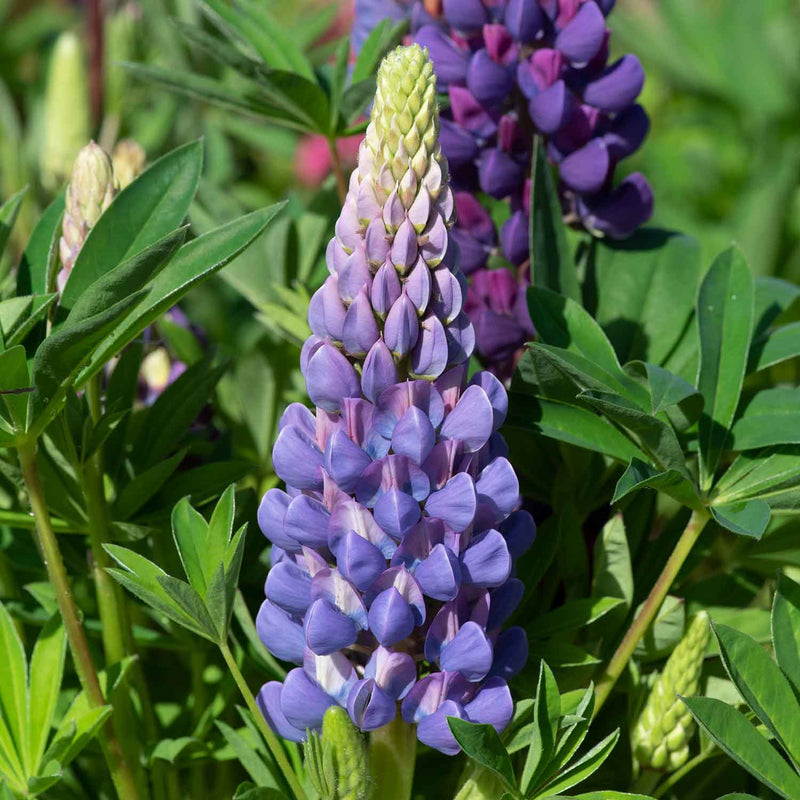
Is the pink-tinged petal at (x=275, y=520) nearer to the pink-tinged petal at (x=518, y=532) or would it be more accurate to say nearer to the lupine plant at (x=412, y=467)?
the lupine plant at (x=412, y=467)

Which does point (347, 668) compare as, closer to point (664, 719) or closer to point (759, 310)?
point (664, 719)

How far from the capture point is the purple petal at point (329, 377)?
0.71 m

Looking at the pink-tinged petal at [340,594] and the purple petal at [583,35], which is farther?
the purple petal at [583,35]

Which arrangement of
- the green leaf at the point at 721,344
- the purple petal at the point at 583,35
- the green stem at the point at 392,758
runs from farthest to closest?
the purple petal at the point at 583,35
the green leaf at the point at 721,344
the green stem at the point at 392,758

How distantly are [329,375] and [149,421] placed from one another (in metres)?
0.36

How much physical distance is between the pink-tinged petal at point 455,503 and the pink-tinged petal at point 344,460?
0.16 ft

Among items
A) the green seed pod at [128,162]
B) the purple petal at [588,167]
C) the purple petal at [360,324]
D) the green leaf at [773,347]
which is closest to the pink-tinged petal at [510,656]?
the purple petal at [360,324]

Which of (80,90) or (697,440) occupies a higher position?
(80,90)

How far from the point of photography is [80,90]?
171 centimetres

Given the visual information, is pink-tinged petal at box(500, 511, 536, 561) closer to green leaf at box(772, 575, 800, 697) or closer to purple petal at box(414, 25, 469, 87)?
green leaf at box(772, 575, 800, 697)

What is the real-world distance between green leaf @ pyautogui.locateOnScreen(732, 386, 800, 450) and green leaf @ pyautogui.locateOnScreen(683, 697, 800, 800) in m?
0.20

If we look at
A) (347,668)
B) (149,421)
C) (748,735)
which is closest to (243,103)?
(149,421)

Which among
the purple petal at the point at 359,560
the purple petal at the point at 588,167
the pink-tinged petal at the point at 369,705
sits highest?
the purple petal at the point at 588,167

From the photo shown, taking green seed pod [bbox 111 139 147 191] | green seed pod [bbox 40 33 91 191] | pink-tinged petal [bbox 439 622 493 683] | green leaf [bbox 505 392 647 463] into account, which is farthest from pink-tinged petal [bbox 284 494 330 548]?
green seed pod [bbox 40 33 91 191]
